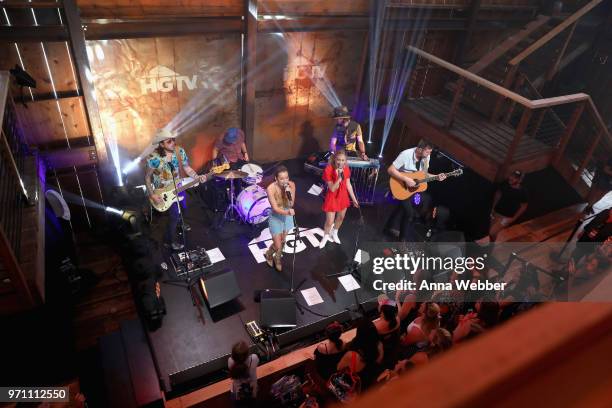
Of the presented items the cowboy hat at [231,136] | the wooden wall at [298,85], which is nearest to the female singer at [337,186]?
the cowboy hat at [231,136]

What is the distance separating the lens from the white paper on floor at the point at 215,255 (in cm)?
641

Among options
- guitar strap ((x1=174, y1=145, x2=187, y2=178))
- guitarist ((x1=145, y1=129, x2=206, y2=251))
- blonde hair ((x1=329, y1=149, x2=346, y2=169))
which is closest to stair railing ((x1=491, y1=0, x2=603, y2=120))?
blonde hair ((x1=329, y1=149, x2=346, y2=169))

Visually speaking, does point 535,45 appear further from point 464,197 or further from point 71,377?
point 71,377

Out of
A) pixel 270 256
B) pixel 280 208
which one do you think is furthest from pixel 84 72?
pixel 270 256

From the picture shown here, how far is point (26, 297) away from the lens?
385 cm

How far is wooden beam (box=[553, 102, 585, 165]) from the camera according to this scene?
23.1ft

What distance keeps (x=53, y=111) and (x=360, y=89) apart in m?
5.68

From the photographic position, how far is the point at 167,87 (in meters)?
6.98

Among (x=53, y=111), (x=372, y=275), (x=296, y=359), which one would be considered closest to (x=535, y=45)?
(x=372, y=275)

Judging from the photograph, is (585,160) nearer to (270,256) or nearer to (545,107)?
(545,107)

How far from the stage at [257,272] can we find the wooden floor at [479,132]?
579 mm

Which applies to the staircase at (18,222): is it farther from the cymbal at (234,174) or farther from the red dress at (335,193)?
the red dress at (335,193)

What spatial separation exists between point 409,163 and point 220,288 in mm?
3481

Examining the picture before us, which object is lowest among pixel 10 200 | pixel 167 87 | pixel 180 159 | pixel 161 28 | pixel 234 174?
pixel 234 174
